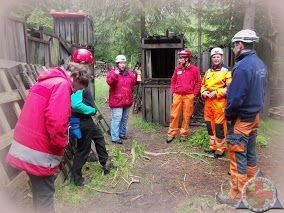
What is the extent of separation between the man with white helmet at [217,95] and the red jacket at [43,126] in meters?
3.80

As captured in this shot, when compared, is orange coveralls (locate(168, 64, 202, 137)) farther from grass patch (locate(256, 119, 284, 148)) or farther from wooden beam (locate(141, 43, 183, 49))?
grass patch (locate(256, 119, 284, 148))

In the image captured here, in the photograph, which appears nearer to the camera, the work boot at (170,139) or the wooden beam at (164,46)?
the work boot at (170,139)

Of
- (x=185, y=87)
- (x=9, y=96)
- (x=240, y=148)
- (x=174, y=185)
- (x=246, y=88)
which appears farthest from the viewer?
(x=185, y=87)

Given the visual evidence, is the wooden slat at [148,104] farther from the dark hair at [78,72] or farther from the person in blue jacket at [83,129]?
the dark hair at [78,72]

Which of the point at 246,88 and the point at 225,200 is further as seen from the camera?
the point at 225,200

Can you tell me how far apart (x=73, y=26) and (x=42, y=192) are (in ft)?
34.9

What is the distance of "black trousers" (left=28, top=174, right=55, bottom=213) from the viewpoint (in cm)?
340

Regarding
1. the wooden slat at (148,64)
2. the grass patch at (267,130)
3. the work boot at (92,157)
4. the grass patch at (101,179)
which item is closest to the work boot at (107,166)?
the grass patch at (101,179)

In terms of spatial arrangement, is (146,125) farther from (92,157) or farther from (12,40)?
(12,40)

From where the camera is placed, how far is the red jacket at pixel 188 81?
7.40 meters

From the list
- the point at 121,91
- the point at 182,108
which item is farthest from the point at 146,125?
the point at 121,91

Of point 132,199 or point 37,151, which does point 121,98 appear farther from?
point 37,151

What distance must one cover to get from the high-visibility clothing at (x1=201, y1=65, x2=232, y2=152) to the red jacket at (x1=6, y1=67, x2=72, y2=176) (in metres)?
3.81

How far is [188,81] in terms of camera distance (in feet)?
24.3
